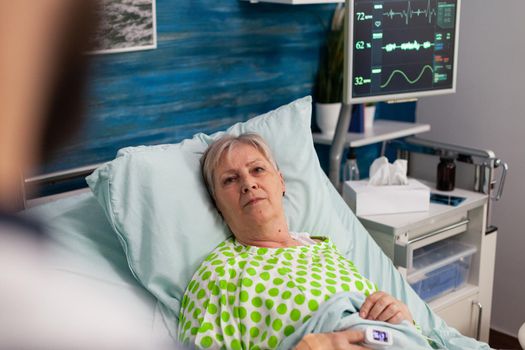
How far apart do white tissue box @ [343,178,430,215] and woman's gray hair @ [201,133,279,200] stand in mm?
544

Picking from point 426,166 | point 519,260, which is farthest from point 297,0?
point 519,260

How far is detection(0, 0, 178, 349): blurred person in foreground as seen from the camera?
0.25 m

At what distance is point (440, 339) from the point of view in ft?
6.21

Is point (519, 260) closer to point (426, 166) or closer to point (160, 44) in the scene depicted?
point (426, 166)

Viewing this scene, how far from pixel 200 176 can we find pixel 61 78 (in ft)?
5.71

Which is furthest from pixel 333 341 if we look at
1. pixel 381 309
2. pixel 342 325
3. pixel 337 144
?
pixel 337 144

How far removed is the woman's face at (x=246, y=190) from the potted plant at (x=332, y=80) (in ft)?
3.06

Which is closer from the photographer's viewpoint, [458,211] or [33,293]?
[33,293]

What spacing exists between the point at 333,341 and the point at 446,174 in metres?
1.27

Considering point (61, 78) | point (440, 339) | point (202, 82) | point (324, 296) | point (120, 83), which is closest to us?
point (61, 78)

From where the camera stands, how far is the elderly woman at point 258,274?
5.55ft

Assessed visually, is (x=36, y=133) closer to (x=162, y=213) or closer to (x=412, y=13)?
(x=162, y=213)

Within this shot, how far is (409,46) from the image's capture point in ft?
8.55

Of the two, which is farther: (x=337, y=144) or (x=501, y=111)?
(x=501, y=111)
